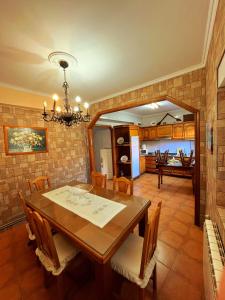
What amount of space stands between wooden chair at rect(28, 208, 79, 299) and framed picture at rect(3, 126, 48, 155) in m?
1.76

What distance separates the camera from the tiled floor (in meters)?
1.27

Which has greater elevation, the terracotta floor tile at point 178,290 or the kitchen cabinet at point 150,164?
the kitchen cabinet at point 150,164

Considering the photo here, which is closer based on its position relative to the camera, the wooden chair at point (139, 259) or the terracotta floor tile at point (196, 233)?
the wooden chair at point (139, 259)

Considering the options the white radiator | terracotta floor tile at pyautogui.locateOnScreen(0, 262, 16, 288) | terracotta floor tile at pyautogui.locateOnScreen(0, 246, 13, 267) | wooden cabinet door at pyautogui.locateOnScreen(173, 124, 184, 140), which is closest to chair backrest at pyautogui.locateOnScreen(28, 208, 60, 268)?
terracotta floor tile at pyautogui.locateOnScreen(0, 262, 16, 288)

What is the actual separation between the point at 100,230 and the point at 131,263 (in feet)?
1.20

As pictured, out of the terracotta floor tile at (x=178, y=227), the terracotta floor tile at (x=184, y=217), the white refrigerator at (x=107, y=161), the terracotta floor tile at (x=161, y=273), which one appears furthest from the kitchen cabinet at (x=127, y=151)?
the terracotta floor tile at (x=161, y=273)

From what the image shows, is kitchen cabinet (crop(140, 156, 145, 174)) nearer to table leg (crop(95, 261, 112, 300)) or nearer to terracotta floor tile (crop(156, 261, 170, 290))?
terracotta floor tile (crop(156, 261, 170, 290))

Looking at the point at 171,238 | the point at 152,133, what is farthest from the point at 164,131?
the point at 171,238

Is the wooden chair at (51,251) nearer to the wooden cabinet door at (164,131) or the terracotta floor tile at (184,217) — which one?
the terracotta floor tile at (184,217)

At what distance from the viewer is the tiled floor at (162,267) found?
1.27 meters

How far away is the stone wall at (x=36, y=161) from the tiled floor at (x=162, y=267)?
607mm

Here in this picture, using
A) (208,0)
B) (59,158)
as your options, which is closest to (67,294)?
(59,158)

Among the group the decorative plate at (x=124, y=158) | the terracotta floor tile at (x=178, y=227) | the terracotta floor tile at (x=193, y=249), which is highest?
the decorative plate at (x=124, y=158)

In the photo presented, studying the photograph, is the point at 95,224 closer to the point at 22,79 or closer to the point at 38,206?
the point at 38,206
